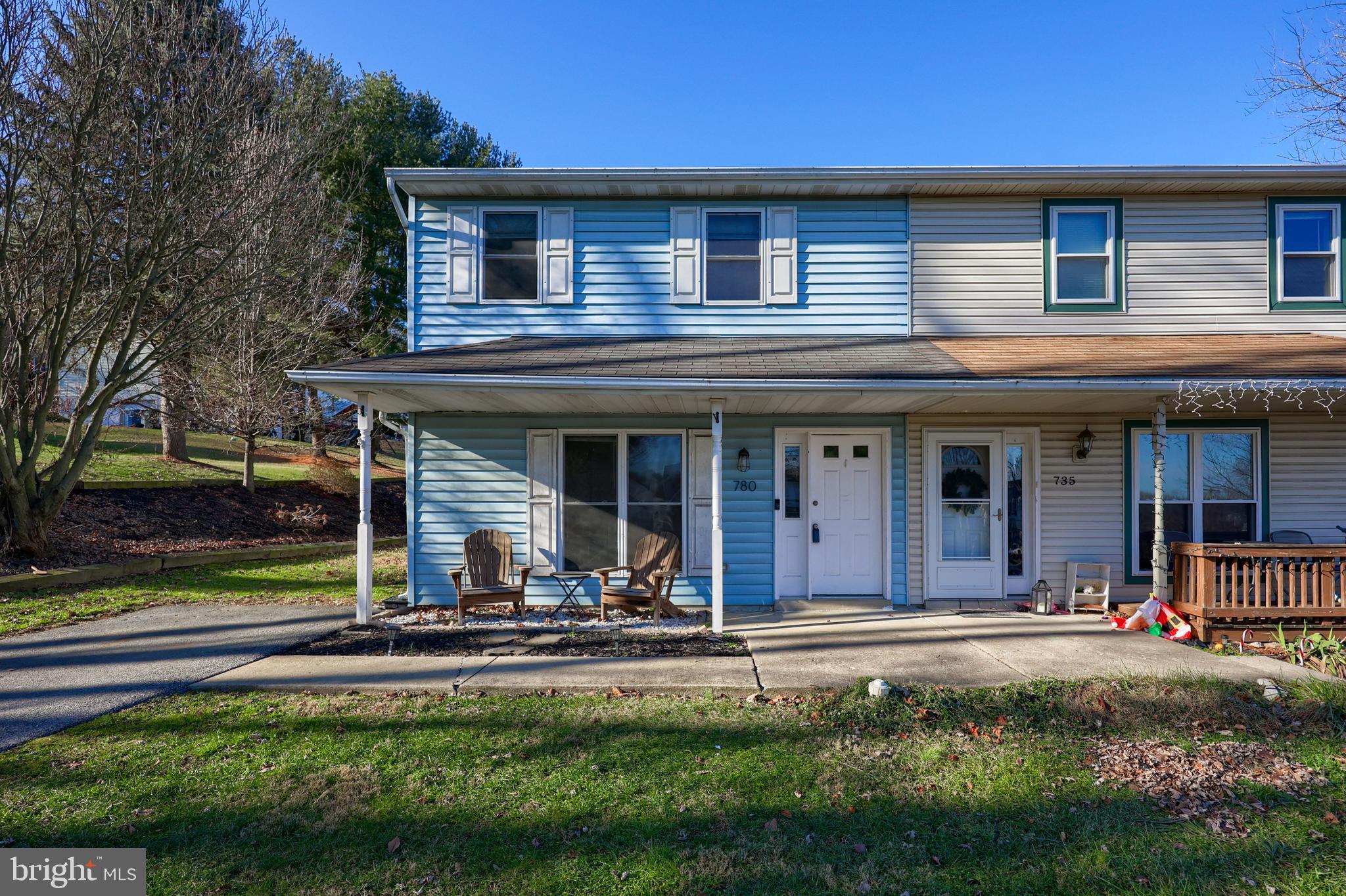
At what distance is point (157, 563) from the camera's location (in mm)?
10297

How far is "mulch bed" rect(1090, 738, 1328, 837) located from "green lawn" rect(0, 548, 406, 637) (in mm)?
7954

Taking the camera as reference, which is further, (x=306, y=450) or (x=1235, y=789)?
(x=306, y=450)

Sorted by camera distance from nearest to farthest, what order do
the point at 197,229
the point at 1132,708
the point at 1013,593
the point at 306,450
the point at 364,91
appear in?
the point at 1132,708 → the point at 1013,593 → the point at 197,229 → the point at 364,91 → the point at 306,450

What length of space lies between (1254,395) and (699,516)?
5.72 m

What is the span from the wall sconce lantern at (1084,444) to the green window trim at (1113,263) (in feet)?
4.70

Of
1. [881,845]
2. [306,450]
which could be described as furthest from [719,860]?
[306,450]

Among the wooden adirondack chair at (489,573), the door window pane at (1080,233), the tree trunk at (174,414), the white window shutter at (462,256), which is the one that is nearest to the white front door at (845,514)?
the door window pane at (1080,233)

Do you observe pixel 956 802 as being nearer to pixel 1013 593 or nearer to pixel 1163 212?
pixel 1013 593

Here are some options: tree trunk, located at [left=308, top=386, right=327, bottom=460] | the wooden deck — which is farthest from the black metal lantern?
tree trunk, located at [left=308, top=386, right=327, bottom=460]

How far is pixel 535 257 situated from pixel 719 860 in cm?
719

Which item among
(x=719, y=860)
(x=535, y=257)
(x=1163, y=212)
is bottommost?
(x=719, y=860)

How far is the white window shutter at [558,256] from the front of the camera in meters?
8.56

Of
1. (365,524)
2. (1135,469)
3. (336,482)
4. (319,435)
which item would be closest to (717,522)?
(365,524)

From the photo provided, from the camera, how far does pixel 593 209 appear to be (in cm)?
860
